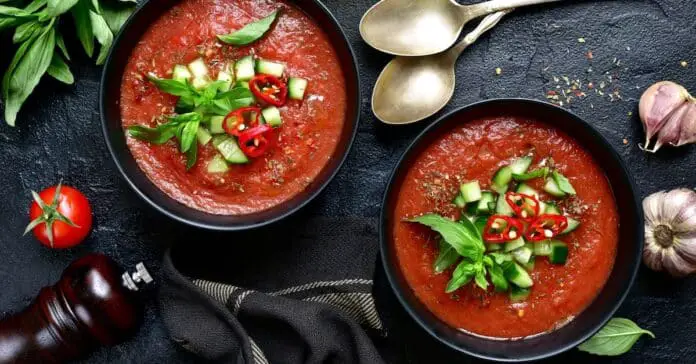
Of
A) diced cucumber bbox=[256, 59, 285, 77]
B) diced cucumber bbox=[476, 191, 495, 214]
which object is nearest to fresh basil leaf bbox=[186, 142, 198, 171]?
diced cucumber bbox=[256, 59, 285, 77]

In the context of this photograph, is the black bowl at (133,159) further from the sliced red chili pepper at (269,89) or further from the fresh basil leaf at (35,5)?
the fresh basil leaf at (35,5)

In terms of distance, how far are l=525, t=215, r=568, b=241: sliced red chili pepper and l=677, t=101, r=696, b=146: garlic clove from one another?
0.88 metres

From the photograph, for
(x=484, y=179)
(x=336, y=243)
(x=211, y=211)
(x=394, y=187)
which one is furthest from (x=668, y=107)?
(x=211, y=211)

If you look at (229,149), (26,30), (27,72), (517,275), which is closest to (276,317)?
(229,149)

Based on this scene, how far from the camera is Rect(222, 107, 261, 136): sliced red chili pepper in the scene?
367 cm

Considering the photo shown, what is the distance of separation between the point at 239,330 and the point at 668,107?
7.61ft

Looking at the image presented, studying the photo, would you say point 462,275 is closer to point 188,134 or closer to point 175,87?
point 188,134

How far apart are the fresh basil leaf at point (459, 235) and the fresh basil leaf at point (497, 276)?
95mm

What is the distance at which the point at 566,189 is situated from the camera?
3.69 meters

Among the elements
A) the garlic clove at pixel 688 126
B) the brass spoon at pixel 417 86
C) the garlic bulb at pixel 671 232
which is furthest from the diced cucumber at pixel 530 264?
the garlic clove at pixel 688 126

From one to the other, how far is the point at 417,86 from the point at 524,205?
2.71 ft

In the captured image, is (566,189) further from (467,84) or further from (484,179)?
(467,84)

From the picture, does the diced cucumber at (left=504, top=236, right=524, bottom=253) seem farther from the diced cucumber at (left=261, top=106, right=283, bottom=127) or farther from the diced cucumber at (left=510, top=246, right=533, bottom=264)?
the diced cucumber at (left=261, top=106, right=283, bottom=127)

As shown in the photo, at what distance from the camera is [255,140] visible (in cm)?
368
